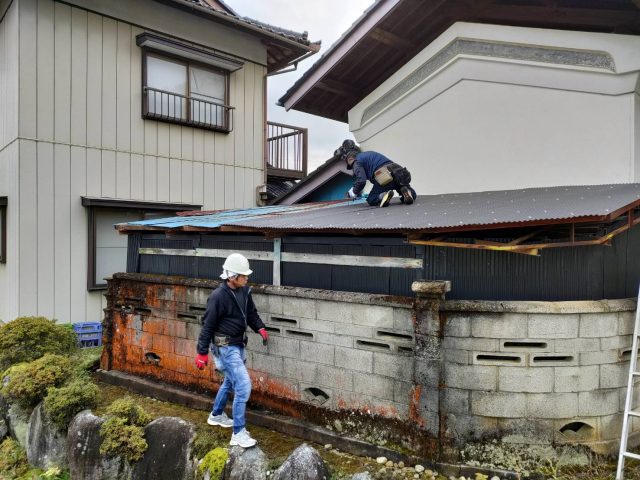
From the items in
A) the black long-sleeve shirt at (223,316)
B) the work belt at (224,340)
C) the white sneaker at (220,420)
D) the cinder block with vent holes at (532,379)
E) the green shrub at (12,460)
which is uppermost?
the black long-sleeve shirt at (223,316)

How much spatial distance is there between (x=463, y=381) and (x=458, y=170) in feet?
14.0

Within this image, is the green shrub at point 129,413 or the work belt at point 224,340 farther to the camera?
the green shrub at point 129,413

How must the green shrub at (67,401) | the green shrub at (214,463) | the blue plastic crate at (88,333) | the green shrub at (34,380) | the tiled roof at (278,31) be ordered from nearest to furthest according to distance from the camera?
the green shrub at (214,463) < the green shrub at (67,401) < the green shrub at (34,380) < the blue plastic crate at (88,333) < the tiled roof at (278,31)

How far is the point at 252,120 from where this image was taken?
45.8 ft

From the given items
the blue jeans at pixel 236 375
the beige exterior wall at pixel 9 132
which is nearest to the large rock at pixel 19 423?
the beige exterior wall at pixel 9 132

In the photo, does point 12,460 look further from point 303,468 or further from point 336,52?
point 336,52

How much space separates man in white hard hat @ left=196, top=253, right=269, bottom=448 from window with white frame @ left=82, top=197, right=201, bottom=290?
657cm

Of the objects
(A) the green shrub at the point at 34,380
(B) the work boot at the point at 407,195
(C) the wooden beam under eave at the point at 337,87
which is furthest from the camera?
(C) the wooden beam under eave at the point at 337,87

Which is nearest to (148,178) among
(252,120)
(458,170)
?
(252,120)

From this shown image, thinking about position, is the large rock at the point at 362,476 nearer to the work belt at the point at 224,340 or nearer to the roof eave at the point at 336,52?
the work belt at the point at 224,340

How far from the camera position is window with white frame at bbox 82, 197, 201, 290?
424 inches

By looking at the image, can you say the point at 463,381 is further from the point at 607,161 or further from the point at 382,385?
the point at 607,161

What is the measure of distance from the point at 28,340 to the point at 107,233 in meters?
3.58

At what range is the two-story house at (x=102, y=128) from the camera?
10.1 metres
